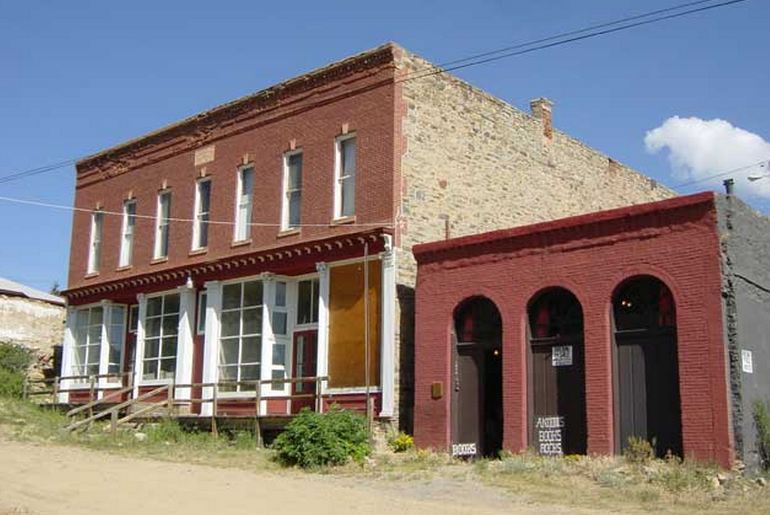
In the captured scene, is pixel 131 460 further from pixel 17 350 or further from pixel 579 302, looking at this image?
pixel 17 350

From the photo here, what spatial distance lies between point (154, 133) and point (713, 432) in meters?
20.5

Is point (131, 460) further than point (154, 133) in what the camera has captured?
No

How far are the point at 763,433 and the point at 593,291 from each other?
12.8 ft

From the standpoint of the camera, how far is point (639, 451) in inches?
659

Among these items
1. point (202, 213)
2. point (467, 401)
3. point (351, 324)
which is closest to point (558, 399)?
point (467, 401)

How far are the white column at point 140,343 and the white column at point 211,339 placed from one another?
3.40 meters

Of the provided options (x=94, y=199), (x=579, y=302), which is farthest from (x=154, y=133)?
(x=579, y=302)

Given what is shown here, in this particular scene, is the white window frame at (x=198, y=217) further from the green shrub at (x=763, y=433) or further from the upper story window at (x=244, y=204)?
the green shrub at (x=763, y=433)

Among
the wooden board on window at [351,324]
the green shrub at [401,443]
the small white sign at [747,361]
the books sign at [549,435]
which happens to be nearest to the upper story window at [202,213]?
the wooden board on window at [351,324]

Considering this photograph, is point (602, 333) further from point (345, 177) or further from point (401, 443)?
point (345, 177)

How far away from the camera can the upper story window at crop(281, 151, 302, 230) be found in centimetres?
2527

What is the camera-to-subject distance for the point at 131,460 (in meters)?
19.9

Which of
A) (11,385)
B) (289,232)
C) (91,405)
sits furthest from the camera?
(11,385)

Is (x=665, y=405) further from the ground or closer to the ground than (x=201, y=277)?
closer to the ground
